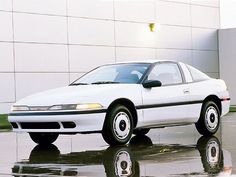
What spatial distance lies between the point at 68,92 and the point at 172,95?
1.97 m

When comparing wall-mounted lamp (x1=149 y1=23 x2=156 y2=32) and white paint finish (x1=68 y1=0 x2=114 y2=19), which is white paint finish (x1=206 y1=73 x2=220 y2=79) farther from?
white paint finish (x1=68 y1=0 x2=114 y2=19)

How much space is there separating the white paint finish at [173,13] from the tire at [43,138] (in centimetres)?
1823

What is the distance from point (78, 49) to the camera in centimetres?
2472

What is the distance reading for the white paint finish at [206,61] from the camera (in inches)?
1225

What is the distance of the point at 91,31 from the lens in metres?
25.4

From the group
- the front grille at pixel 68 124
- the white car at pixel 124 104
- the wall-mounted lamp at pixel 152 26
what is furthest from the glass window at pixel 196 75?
the wall-mounted lamp at pixel 152 26

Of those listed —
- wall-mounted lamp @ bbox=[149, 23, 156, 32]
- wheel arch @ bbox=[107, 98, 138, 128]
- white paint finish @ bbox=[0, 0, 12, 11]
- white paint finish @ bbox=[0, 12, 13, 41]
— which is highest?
white paint finish @ bbox=[0, 0, 12, 11]

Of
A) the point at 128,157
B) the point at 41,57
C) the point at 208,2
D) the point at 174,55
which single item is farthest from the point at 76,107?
the point at 208,2

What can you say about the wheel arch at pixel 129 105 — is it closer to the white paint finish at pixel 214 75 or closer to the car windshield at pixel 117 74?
the car windshield at pixel 117 74

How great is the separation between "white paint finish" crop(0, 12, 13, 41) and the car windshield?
11.2 m

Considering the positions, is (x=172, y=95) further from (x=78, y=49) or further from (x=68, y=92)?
(x=78, y=49)

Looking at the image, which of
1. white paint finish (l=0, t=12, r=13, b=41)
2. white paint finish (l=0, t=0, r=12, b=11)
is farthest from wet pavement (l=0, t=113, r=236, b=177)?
white paint finish (l=0, t=0, r=12, b=11)

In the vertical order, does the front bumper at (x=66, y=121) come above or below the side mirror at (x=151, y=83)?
below

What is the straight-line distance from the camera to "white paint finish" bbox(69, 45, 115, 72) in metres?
24.6
